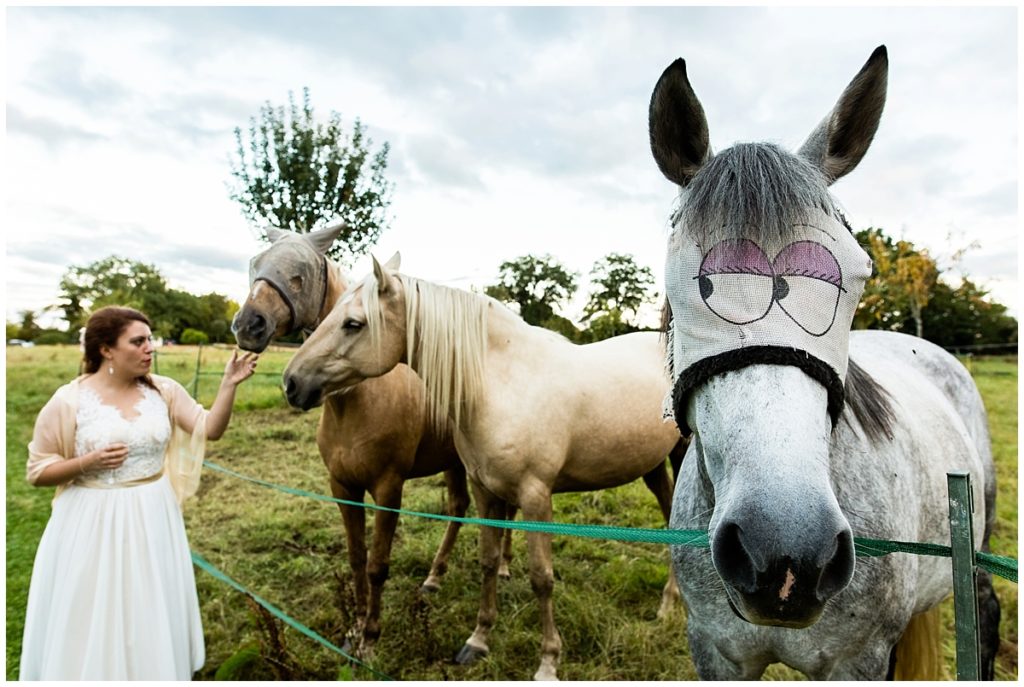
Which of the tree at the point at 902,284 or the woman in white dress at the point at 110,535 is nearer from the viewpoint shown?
the woman in white dress at the point at 110,535

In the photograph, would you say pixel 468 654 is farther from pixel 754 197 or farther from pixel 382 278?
pixel 754 197

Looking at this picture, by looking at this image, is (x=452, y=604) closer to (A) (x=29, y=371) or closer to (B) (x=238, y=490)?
(B) (x=238, y=490)

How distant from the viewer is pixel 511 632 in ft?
12.4

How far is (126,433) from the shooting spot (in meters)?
2.83

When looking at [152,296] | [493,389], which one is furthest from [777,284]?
[152,296]

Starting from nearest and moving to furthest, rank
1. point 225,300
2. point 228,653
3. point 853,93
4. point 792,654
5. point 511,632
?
point 853,93, point 792,654, point 228,653, point 511,632, point 225,300

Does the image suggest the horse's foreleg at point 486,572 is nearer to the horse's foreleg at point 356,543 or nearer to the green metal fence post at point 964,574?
the horse's foreleg at point 356,543

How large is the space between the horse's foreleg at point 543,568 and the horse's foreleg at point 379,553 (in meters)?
0.94

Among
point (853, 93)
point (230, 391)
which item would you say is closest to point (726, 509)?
point (853, 93)

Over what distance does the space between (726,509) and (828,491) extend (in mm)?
194

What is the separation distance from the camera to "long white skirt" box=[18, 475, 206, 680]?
264cm

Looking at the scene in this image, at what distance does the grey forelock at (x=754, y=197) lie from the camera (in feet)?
4.21

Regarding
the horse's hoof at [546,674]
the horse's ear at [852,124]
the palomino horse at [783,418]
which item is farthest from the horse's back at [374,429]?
the horse's ear at [852,124]

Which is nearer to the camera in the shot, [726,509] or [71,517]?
[726,509]
